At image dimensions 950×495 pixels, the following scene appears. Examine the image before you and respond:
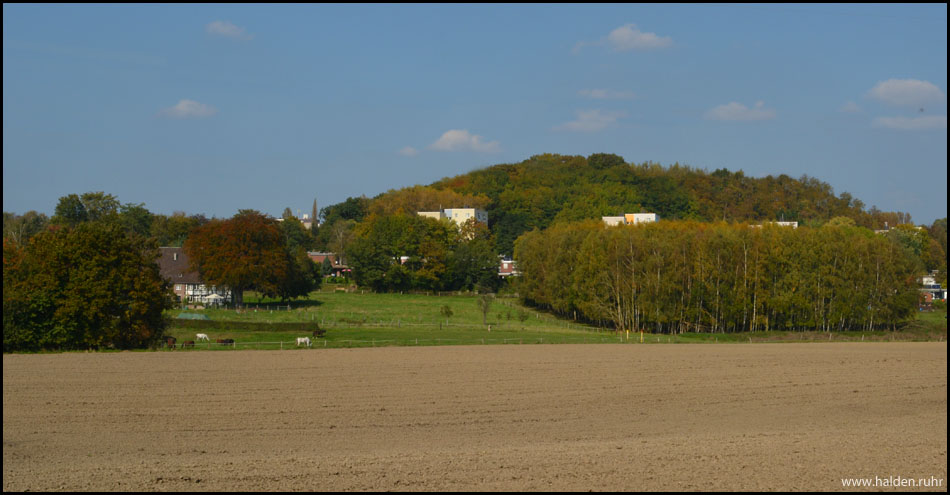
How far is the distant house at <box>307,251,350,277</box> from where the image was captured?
125787 millimetres

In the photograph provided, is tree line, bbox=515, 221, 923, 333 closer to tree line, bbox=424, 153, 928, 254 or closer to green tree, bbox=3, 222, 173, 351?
green tree, bbox=3, 222, 173, 351

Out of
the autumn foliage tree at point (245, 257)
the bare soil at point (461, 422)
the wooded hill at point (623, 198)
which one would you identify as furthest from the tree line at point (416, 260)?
the bare soil at point (461, 422)

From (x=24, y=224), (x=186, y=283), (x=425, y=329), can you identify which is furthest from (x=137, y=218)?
(x=425, y=329)

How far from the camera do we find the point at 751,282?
62.5 m

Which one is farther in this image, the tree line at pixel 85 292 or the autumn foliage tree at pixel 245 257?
the autumn foliage tree at pixel 245 257

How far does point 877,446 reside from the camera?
749 inches

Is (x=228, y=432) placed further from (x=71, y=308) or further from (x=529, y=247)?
(x=529, y=247)

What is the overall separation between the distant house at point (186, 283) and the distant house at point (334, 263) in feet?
123

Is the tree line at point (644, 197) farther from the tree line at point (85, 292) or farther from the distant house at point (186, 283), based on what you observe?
the tree line at point (85, 292)

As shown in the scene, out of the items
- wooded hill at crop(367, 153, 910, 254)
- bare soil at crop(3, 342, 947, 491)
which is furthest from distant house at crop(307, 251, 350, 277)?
bare soil at crop(3, 342, 947, 491)

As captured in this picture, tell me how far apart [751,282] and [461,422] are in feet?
149

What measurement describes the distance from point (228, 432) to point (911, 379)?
84.1 ft

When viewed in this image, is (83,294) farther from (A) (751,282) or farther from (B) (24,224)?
(B) (24,224)

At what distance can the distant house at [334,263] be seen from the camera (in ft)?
413
